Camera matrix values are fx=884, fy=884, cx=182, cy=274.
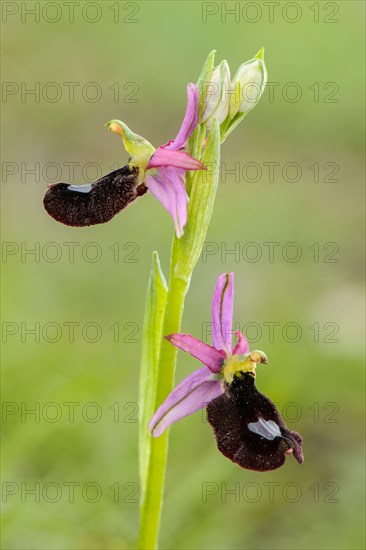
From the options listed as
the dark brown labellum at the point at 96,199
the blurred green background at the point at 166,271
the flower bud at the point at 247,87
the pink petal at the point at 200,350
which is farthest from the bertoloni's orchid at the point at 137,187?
the blurred green background at the point at 166,271

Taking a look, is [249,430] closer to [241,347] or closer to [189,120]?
[241,347]

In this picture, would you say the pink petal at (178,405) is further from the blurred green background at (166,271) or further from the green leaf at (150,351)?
the blurred green background at (166,271)

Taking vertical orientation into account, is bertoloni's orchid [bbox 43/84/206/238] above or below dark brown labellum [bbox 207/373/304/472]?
above

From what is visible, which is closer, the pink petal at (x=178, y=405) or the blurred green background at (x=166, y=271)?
the pink petal at (x=178, y=405)

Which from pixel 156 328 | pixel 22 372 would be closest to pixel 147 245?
pixel 22 372

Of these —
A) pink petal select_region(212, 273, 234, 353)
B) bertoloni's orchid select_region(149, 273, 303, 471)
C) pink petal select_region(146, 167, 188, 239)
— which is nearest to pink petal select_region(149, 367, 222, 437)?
bertoloni's orchid select_region(149, 273, 303, 471)

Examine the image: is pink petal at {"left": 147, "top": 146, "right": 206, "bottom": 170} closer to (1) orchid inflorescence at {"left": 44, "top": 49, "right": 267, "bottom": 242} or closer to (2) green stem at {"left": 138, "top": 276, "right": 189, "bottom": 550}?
(1) orchid inflorescence at {"left": 44, "top": 49, "right": 267, "bottom": 242}

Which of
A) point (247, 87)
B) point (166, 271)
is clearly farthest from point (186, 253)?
point (166, 271)
